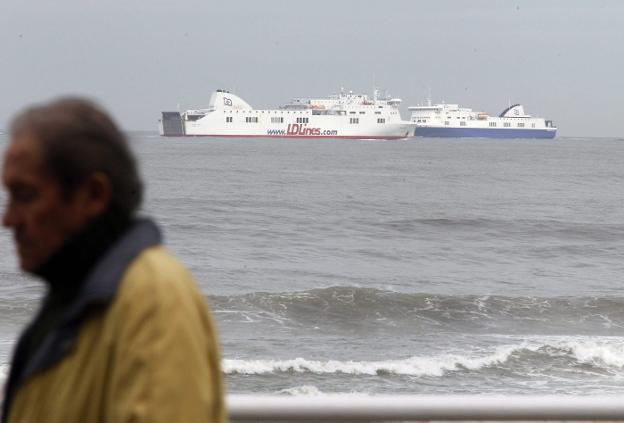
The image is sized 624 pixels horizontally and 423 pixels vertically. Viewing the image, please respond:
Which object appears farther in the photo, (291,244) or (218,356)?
(291,244)

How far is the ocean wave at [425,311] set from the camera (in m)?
13.5

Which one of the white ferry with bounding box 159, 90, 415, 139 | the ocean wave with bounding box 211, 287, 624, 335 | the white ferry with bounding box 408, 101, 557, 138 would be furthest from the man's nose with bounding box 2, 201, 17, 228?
the white ferry with bounding box 408, 101, 557, 138

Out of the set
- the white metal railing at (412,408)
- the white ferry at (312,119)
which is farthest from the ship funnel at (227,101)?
the white metal railing at (412,408)

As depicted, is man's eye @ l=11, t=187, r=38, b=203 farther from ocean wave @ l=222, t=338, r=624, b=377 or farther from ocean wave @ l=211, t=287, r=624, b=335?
ocean wave @ l=211, t=287, r=624, b=335

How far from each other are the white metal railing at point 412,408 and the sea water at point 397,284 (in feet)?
3.06

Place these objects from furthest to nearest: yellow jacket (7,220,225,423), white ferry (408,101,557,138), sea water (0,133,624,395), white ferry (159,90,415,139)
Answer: white ferry (408,101,557,138), white ferry (159,90,415,139), sea water (0,133,624,395), yellow jacket (7,220,225,423)

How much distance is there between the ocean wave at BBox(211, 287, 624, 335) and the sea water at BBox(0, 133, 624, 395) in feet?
0.12

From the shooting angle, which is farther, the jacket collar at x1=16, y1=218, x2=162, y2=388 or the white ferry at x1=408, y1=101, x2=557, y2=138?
the white ferry at x1=408, y1=101, x2=557, y2=138

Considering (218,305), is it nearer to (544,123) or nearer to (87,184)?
(87,184)

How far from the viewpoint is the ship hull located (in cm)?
10881

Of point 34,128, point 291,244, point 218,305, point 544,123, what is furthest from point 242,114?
point 34,128

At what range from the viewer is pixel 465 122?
357 feet

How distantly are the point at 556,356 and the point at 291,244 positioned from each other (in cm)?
1367

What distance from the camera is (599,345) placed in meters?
11.4
